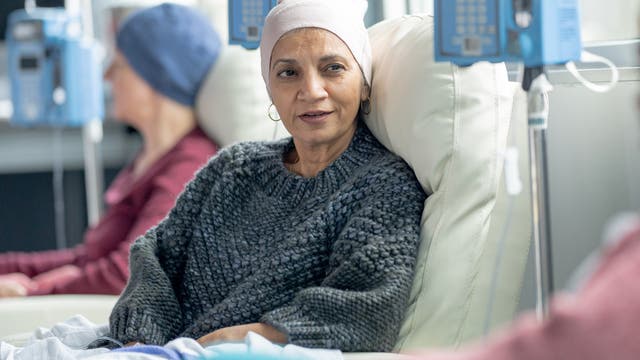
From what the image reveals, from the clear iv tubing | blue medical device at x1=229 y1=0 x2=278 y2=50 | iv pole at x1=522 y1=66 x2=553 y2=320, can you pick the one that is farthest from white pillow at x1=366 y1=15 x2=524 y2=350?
the clear iv tubing

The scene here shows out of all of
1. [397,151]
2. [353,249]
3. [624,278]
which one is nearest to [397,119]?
[397,151]

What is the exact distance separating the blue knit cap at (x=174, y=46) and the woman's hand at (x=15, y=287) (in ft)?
2.30

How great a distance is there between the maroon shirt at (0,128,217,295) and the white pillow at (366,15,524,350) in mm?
1263

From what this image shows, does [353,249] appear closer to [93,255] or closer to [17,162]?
[93,255]

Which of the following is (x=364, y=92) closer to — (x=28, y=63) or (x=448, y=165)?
(x=448, y=165)

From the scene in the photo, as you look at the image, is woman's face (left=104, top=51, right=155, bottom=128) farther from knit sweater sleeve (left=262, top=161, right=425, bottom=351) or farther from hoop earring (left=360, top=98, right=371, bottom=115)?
knit sweater sleeve (left=262, top=161, right=425, bottom=351)

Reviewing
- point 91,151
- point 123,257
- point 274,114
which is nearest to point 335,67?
point 274,114

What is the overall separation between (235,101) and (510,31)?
1.67m

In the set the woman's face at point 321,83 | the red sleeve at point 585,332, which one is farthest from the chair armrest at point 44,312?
the red sleeve at point 585,332

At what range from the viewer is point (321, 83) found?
2.40m

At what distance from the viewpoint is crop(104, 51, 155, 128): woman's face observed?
3.78 metres

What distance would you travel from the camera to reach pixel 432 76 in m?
2.33

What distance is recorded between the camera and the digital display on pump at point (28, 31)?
186 inches

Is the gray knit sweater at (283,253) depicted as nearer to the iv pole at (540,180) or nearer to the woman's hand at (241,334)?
the woman's hand at (241,334)
